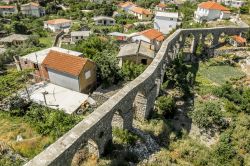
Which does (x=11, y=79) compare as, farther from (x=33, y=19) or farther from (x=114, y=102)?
(x=33, y=19)

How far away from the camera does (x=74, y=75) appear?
23.9 m

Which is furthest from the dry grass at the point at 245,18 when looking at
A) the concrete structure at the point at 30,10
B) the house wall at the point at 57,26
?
the concrete structure at the point at 30,10

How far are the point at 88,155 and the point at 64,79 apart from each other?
11.4 m

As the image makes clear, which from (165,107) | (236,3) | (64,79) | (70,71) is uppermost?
(236,3)

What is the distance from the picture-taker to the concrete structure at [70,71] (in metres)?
24.3

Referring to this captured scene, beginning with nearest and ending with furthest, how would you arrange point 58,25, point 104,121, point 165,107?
point 104,121, point 165,107, point 58,25

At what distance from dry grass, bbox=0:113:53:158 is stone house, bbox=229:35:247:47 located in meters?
34.2

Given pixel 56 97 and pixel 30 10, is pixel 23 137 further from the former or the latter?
pixel 30 10

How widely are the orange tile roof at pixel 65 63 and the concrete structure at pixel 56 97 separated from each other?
6.90 ft

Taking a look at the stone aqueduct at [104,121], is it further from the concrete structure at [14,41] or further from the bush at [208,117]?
the concrete structure at [14,41]

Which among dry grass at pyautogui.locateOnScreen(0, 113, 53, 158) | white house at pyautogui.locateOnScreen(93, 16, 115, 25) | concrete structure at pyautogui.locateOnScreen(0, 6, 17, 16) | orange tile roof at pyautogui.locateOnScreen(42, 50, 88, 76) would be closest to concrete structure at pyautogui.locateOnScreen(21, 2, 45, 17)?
concrete structure at pyautogui.locateOnScreen(0, 6, 17, 16)

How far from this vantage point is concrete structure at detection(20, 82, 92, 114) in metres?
22.3

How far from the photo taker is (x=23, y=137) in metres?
17.7

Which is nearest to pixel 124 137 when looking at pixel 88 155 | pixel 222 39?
pixel 88 155
